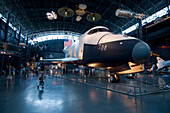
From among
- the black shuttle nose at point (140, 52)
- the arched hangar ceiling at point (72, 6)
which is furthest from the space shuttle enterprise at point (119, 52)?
the arched hangar ceiling at point (72, 6)

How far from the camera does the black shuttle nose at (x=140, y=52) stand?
13.6 feet

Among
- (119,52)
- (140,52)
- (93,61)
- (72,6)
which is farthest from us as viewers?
(72,6)

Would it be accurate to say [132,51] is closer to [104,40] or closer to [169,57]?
[104,40]

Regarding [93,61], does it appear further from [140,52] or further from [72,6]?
[72,6]

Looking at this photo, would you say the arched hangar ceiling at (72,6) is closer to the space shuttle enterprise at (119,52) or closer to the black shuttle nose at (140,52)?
→ the space shuttle enterprise at (119,52)

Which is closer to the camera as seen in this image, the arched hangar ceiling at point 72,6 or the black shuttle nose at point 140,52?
the black shuttle nose at point 140,52

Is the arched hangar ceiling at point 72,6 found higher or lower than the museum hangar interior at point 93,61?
higher

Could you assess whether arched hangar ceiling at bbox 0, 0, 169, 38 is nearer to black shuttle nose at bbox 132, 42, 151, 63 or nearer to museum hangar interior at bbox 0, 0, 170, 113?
museum hangar interior at bbox 0, 0, 170, 113

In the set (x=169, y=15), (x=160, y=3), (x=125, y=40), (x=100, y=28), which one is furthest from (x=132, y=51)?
(x=160, y=3)

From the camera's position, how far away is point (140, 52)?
13.6 feet

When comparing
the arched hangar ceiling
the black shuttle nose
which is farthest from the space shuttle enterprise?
the arched hangar ceiling

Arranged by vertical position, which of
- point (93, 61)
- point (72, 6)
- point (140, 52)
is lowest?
point (93, 61)

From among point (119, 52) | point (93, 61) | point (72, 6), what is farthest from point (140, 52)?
point (72, 6)

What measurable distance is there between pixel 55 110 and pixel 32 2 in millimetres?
24076
